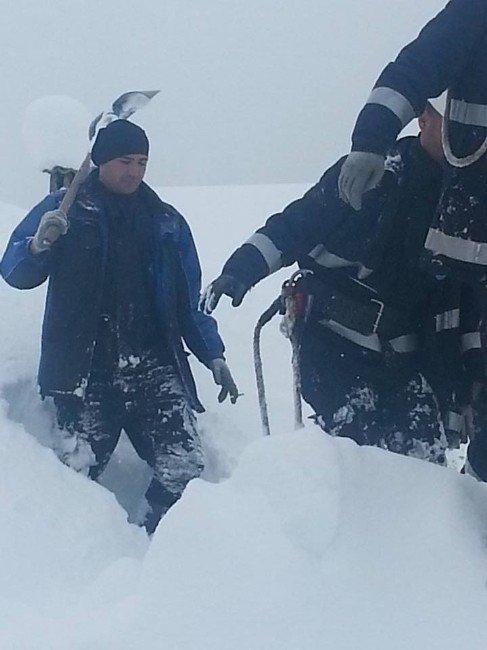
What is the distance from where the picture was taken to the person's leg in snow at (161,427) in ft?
11.5

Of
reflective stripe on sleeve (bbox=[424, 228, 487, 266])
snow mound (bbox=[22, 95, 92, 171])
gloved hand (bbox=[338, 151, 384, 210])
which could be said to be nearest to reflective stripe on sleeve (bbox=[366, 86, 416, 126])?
gloved hand (bbox=[338, 151, 384, 210])

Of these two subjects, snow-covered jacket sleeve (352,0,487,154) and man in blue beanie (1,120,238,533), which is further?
man in blue beanie (1,120,238,533)

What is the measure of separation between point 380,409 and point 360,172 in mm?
1053

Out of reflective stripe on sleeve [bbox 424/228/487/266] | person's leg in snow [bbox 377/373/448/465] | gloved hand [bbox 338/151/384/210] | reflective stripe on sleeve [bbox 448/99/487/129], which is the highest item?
reflective stripe on sleeve [bbox 448/99/487/129]

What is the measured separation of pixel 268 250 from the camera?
2820mm

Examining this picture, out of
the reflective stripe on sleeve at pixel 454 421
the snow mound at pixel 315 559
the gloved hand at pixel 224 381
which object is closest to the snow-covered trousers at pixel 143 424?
the gloved hand at pixel 224 381

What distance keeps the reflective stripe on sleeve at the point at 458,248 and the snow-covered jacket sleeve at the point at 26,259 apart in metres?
1.68

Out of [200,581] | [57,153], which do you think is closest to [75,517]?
[200,581]

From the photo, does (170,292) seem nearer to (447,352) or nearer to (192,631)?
(447,352)

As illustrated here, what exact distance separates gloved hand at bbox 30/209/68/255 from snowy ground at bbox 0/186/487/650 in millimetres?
996

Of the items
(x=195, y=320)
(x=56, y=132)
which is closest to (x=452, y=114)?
(x=195, y=320)

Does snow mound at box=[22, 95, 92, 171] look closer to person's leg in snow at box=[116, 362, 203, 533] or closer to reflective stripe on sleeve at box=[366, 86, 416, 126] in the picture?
person's leg in snow at box=[116, 362, 203, 533]

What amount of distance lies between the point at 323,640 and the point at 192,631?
24 centimetres

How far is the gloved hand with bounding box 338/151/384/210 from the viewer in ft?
7.09
